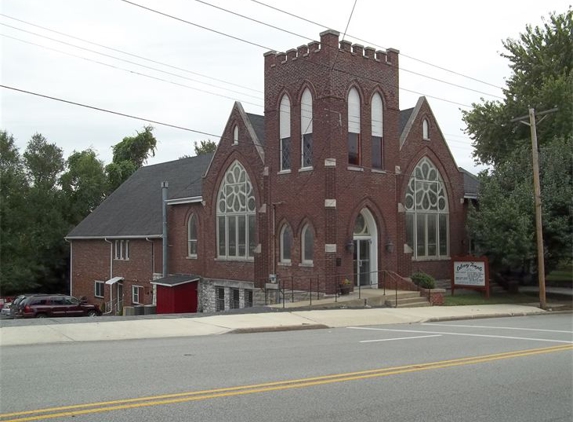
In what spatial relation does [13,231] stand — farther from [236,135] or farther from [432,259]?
[432,259]

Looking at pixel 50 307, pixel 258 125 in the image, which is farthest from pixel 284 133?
pixel 50 307

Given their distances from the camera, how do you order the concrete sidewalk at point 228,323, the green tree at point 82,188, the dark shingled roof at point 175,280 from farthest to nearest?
1. the green tree at point 82,188
2. the dark shingled roof at point 175,280
3. the concrete sidewalk at point 228,323

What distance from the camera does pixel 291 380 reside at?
879 centimetres

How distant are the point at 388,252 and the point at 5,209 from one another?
1367 inches

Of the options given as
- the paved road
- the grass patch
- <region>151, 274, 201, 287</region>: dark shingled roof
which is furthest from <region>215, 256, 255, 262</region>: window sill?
the paved road

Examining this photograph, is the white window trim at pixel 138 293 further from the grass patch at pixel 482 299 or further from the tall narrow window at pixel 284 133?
the grass patch at pixel 482 299

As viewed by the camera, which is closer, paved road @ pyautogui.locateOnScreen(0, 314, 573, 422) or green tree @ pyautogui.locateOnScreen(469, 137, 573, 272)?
paved road @ pyautogui.locateOnScreen(0, 314, 573, 422)

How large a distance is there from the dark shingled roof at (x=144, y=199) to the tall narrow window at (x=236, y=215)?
2865 mm

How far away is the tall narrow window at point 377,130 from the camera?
26.1 metres

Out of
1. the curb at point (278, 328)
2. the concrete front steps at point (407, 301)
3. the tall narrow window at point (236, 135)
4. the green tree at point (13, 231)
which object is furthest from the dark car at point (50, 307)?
the curb at point (278, 328)

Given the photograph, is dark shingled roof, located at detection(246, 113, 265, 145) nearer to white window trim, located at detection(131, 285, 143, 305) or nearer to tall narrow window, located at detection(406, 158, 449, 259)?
tall narrow window, located at detection(406, 158, 449, 259)

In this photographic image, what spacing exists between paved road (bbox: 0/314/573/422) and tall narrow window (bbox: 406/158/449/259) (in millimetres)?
14589

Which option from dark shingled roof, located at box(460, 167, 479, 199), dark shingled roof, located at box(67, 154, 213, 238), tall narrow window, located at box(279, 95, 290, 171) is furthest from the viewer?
dark shingled roof, located at box(67, 154, 213, 238)

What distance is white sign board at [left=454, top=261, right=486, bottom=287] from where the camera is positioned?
1043 inches
